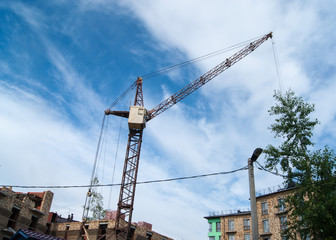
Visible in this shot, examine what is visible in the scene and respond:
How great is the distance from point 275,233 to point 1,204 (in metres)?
38.9

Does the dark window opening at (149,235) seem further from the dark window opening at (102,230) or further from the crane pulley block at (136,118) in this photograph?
the crane pulley block at (136,118)

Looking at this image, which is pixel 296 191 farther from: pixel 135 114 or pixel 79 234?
pixel 79 234

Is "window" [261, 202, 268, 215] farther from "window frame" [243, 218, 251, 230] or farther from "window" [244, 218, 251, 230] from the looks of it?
"window" [244, 218, 251, 230]

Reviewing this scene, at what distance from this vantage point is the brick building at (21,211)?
3069 centimetres

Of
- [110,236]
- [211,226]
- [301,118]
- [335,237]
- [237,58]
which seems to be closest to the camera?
[335,237]

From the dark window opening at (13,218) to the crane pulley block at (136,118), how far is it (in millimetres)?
18294

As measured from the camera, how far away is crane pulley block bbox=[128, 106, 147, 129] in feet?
139

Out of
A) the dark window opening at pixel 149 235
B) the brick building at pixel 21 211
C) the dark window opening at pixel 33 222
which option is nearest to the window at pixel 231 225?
the dark window opening at pixel 149 235

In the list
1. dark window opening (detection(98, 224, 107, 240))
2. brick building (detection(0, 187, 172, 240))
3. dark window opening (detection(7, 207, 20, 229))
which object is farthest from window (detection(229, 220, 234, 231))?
dark window opening (detection(7, 207, 20, 229))

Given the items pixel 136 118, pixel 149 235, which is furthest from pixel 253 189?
pixel 149 235

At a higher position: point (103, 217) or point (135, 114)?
point (135, 114)

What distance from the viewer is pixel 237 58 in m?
48.1

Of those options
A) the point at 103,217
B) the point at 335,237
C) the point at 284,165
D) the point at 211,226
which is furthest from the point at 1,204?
the point at 211,226

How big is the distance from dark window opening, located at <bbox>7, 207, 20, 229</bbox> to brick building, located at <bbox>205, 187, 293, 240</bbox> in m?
35.3
